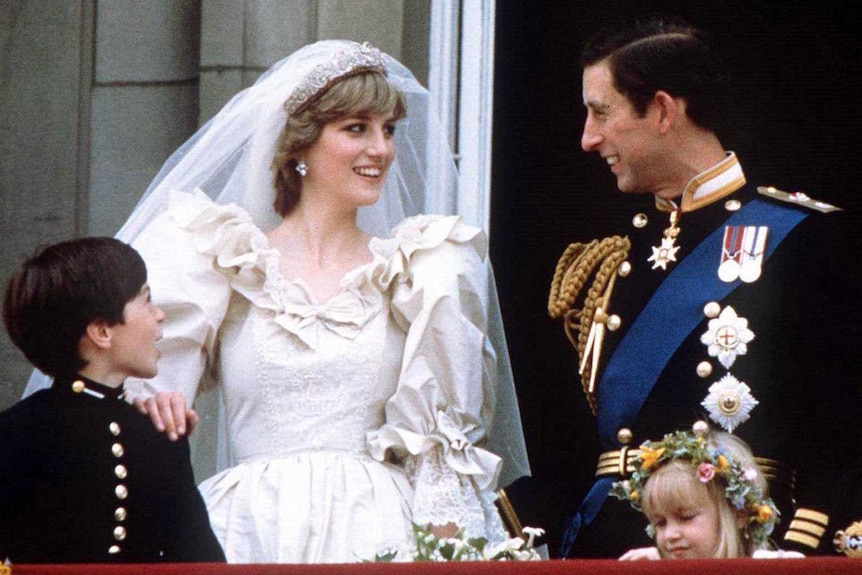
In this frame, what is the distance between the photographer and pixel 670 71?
5.74m

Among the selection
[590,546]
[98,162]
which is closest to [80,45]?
[98,162]

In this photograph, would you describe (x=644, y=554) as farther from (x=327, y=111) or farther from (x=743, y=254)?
(x=327, y=111)

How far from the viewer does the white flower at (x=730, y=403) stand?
543 centimetres

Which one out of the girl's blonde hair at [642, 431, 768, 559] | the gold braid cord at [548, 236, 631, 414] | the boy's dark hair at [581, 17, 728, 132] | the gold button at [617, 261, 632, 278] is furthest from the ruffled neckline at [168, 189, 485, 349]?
the girl's blonde hair at [642, 431, 768, 559]

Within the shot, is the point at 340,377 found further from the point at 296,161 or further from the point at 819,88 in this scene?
the point at 819,88

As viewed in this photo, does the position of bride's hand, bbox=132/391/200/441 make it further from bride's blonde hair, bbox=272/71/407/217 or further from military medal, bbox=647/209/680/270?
military medal, bbox=647/209/680/270

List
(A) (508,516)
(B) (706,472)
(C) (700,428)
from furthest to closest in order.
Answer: (A) (508,516) → (C) (700,428) → (B) (706,472)

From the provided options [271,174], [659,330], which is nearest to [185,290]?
[271,174]

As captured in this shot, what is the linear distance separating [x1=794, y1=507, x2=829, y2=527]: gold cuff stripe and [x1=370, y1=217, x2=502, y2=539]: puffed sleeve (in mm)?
756

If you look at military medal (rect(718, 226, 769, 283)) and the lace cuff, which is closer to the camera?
military medal (rect(718, 226, 769, 283))

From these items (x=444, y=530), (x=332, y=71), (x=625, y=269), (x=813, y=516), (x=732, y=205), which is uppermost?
(x=332, y=71)

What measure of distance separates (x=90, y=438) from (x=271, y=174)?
1.08 m

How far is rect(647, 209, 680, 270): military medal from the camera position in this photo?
18.7ft

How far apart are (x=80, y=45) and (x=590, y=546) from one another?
230 cm
